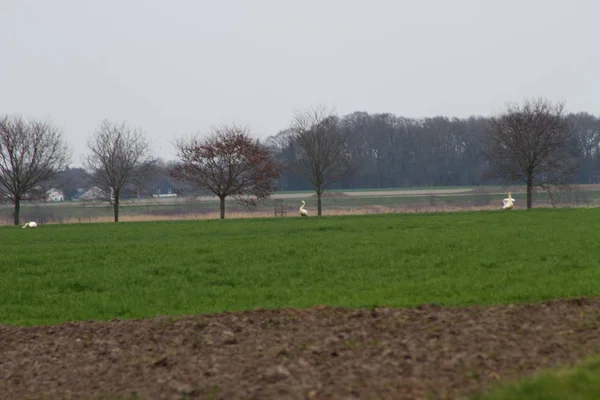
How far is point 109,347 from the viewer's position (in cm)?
909

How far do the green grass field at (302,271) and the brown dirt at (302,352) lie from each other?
170 centimetres

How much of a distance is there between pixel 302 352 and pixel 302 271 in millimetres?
8059

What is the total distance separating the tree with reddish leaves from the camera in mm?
46500

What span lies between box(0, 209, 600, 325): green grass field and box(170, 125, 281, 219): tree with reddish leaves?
22329 millimetres

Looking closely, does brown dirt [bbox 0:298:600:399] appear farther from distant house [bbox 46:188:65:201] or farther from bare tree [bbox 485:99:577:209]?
distant house [bbox 46:188:65:201]

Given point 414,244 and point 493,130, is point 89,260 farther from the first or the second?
point 493,130

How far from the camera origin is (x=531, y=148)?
44.6 metres

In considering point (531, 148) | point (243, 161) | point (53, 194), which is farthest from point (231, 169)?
point (53, 194)

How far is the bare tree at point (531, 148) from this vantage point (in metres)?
44.5

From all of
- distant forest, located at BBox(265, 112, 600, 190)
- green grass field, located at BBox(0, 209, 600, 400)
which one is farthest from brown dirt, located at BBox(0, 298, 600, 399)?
distant forest, located at BBox(265, 112, 600, 190)

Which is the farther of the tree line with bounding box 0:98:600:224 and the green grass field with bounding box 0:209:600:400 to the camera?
the tree line with bounding box 0:98:600:224

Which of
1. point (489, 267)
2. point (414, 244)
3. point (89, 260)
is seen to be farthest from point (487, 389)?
point (89, 260)

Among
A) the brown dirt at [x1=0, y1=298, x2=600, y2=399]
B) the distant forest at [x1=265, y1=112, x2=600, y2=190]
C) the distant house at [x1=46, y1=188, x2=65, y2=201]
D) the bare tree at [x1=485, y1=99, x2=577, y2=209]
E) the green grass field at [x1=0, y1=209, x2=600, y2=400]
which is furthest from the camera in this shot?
the distant forest at [x1=265, y1=112, x2=600, y2=190]

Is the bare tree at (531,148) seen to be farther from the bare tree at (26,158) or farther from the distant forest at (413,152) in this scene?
the distant forest at (413,152)
